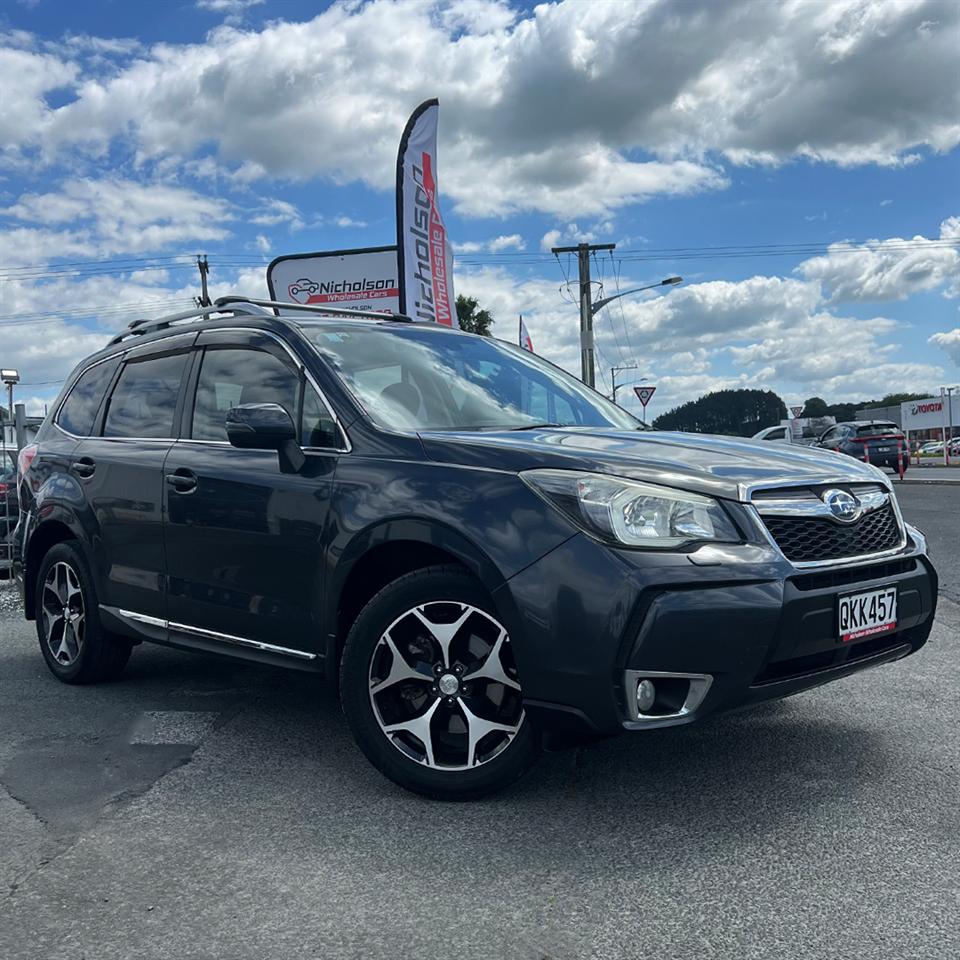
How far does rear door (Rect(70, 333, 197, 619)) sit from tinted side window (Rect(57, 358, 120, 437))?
0.53 feet

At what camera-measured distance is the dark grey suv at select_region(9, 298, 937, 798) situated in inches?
121

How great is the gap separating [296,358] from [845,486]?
2.14m

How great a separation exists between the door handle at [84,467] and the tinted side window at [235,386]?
83 centimetres

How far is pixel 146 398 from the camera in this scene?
502 centimetres

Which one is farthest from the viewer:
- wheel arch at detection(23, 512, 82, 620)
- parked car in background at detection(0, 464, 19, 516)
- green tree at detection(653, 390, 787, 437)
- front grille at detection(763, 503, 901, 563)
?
green tree at detection(653, 390, 787, 437)

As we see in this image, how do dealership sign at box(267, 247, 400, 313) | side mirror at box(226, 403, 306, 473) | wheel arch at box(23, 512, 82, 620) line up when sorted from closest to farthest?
side mirror at box(226, 403, 306, 473) → wheel arch at box(23, 512, 82, 620) → dealership sign at box(267, 247, 400, 313)

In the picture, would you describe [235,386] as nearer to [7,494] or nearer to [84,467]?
[84,467]

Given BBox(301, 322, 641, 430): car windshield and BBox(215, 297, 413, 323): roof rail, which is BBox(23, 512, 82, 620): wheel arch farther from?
BBox(301, 322, 641, 430): car windshield

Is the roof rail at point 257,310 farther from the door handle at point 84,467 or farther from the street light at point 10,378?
the street light at point 10,378

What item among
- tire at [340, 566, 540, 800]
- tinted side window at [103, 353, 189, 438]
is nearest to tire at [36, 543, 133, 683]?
tinted side window at [103, 353, 189, 438]

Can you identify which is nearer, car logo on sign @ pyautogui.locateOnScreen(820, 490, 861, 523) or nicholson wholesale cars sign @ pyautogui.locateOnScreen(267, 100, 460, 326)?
car logo on sign @ pyautogui.locateOnScreen(820, 490, 861, 523)

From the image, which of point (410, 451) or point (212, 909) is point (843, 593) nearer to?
point (410, 451)

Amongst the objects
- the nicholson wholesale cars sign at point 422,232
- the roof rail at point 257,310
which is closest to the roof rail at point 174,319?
the roof rail at point 257,310

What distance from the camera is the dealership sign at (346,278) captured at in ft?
63.3
